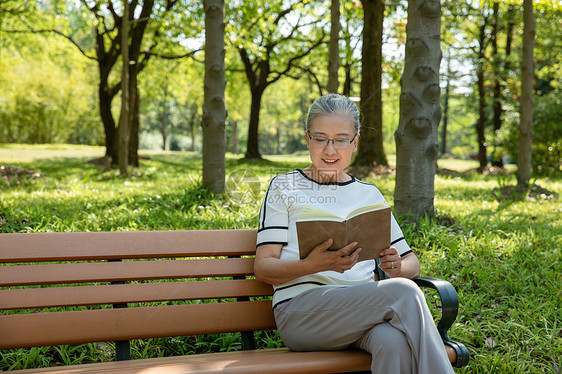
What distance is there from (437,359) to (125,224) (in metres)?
3.54

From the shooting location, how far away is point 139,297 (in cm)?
249

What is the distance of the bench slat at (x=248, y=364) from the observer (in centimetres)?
197

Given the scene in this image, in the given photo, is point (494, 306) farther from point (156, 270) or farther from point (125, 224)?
point (125, 224)

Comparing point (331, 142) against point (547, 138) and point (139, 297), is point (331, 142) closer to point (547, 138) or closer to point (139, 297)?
point (139, 297)

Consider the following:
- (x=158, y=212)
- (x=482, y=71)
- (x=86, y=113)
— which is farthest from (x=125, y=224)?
(x=86, y=113)

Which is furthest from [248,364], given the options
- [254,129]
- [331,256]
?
[254,129]

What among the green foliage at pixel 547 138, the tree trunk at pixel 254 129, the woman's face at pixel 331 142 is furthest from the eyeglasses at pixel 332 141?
the tree trunk at pixel 254 129

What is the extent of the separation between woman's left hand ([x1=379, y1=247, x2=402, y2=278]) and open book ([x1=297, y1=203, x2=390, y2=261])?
0.53 ft

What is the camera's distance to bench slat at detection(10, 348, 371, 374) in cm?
197

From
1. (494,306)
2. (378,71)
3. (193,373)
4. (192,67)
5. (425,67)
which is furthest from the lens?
(192,67)

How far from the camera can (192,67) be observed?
2089cm

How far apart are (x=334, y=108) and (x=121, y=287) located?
139 centimetres

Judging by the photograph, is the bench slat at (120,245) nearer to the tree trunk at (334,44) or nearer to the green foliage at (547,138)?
the tree trunk at (334,44)

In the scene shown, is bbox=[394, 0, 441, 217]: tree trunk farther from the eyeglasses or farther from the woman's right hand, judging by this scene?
the woman's right hand
